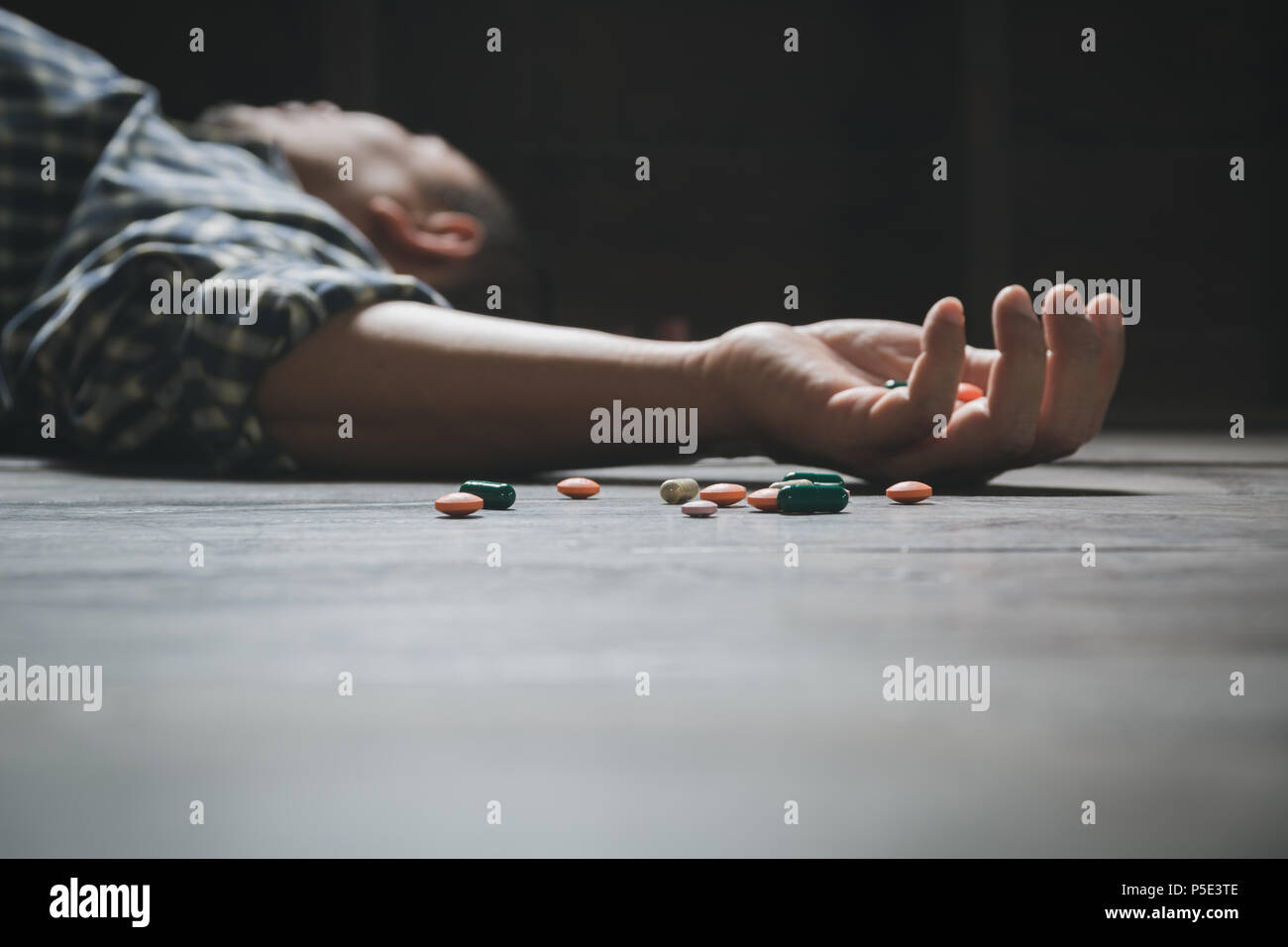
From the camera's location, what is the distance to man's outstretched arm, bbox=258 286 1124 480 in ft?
3.13

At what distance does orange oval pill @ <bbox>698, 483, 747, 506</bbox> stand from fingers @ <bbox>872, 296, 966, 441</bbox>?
Result: 0.12 metres

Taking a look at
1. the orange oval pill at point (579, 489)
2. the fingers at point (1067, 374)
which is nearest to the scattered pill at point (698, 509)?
the orange oval pill at point (579, 489)

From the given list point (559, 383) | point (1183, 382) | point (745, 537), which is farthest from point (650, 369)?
point (1183, 382)

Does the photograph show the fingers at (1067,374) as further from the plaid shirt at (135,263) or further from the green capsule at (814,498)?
the plaid shirt at (135,263)

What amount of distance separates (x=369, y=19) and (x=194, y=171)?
66.3 inches

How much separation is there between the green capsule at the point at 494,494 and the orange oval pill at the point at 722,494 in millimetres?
143

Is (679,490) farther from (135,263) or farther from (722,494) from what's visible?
(135,263)

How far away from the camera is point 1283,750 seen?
323 mm

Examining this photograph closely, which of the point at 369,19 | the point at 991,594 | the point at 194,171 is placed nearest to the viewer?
the point at 991,594

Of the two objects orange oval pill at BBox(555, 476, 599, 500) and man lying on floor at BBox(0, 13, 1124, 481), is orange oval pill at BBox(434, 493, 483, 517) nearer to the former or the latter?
orange oval pill at BBox(555, 476, 599, 500)

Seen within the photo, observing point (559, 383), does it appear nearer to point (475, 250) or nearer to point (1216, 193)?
point (475, 250)
